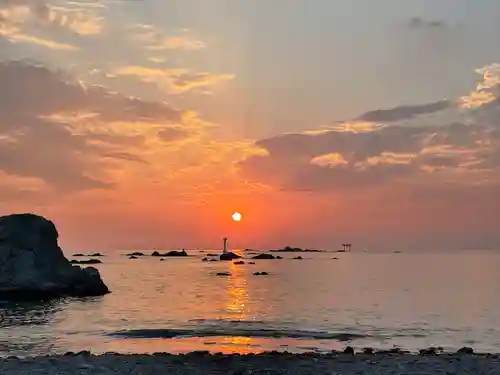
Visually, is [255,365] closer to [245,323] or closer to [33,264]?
Result: [245,323]

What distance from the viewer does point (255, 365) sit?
65.3 feet

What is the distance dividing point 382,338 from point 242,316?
17398mm

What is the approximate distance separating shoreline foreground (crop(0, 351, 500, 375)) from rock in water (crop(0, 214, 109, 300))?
168ft

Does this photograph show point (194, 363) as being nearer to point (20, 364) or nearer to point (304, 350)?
point (20, 364)

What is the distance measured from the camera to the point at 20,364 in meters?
19.5

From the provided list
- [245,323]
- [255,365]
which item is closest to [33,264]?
[245,323]

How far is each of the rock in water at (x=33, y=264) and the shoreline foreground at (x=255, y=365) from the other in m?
51.3

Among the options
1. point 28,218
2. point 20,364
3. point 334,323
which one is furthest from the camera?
point 28,218

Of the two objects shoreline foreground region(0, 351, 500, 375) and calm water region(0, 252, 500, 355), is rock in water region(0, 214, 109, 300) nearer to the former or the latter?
calm water region(0, 252, 500, 355)

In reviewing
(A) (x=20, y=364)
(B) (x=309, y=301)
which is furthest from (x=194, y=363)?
(B) (x=309, y=301)

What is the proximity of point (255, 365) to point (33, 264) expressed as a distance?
183ft

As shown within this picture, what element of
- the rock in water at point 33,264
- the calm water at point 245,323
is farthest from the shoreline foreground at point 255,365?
the rock in water at point 33,264

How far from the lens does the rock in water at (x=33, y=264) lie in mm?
68188

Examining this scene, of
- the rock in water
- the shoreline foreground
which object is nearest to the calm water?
the rock in water
